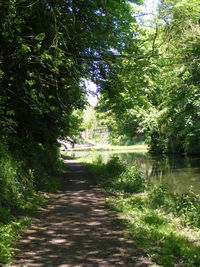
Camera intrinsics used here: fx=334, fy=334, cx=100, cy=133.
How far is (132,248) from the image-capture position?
6.33m

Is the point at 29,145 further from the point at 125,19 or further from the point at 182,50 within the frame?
the point at 182,50

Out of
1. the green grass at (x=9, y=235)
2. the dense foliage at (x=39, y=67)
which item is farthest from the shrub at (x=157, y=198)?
the green grass at (x=9, y=235)

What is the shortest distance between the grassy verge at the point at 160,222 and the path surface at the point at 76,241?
0.33m

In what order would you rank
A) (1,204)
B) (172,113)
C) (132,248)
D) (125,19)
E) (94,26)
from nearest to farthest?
1. (132,248)
2. (1,204)
3. (94,26)
4. (125,19)
5. (172,113)

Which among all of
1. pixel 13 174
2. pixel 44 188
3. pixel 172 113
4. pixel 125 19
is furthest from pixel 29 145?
pixel 172 113

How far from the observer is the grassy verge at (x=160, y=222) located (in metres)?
6.02

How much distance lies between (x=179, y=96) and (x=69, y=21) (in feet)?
33.2

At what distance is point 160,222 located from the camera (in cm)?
835

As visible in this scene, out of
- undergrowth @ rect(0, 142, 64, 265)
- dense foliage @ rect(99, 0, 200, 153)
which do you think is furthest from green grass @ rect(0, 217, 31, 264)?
dense foliage @ rect(99, 0, 200, 153)

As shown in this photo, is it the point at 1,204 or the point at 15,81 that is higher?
the point at 15,81

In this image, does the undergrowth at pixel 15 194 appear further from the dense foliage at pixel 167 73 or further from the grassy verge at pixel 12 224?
the dense foliage at pixel 167 73

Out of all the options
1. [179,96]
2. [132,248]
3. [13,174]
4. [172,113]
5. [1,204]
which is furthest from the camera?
[172,113]

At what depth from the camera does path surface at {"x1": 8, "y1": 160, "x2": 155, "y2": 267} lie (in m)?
5.67

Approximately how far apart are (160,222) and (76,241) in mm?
2517
